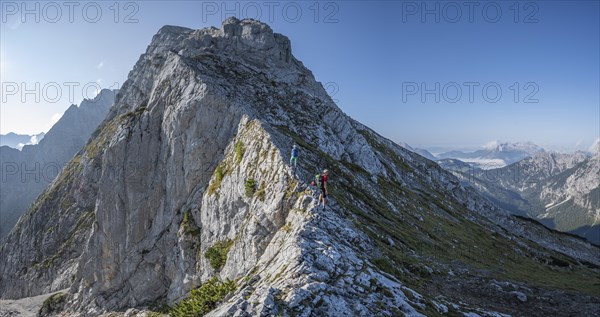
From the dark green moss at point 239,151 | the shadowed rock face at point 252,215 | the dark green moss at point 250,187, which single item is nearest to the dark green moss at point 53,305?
the shadowed rock face at point 252,215

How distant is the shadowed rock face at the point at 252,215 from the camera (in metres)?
22.1

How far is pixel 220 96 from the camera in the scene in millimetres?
63031

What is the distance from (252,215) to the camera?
39.7 meters

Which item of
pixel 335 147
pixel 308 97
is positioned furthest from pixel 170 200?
pixel 308 97

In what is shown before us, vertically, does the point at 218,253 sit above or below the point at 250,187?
below

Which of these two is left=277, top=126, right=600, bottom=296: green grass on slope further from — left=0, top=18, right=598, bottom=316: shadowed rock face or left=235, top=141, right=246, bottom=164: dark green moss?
left=235, top=141, right=246, bottom=164: dark green moss

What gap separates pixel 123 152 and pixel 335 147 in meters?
47.1

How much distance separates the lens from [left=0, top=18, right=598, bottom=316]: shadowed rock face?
22125mm

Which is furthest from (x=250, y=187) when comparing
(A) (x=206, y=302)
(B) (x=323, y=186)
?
(A) (x=206, y=302)

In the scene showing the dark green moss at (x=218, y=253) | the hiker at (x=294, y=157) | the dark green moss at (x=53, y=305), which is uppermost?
the hiker at (x=294, y=157)

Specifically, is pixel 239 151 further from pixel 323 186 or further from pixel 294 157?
pixel 323 186

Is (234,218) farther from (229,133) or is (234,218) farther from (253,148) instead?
(229,133)

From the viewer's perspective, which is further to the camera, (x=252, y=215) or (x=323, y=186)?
(x=252, y=215)

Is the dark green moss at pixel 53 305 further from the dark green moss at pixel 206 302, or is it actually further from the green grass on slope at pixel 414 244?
the dark green moss at pixel 206 302
